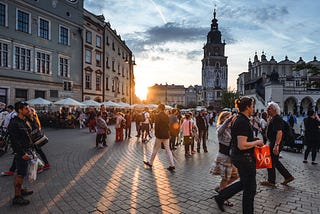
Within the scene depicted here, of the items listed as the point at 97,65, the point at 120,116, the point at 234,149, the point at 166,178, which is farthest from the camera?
the point at 97,65

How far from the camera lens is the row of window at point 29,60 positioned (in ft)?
77.4

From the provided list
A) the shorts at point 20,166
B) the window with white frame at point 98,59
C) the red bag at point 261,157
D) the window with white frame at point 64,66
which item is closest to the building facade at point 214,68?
the window with white frame at point 98,59

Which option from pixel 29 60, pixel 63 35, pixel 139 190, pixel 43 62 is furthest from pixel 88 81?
pixel 139 190

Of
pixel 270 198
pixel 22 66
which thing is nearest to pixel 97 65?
pixel 22 66

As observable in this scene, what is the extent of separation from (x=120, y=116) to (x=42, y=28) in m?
19.9

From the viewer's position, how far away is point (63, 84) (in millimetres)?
30062

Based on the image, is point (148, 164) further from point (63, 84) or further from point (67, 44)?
point (67, 44)

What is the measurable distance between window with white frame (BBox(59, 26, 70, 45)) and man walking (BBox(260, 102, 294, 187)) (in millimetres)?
29224

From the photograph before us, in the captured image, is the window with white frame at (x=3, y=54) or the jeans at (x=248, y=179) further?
the window with white frame at (x=3, y=54)

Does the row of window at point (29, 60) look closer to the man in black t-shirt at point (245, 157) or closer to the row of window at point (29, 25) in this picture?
the row of window at point (29, 25)

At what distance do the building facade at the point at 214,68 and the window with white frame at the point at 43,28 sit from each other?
91210mm

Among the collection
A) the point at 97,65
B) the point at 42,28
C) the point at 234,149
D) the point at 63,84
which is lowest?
the point at 234,149

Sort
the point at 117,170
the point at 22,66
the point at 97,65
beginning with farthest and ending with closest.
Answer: the point at 97,65 → the point at 22,66 → the point at 117,170

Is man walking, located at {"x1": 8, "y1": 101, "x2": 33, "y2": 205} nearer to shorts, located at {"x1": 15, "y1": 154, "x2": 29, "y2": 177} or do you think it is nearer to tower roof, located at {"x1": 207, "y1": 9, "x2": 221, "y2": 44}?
shorts, located at {"x1": 15, "y1": 154, "x2": 29, "y2": 177}
